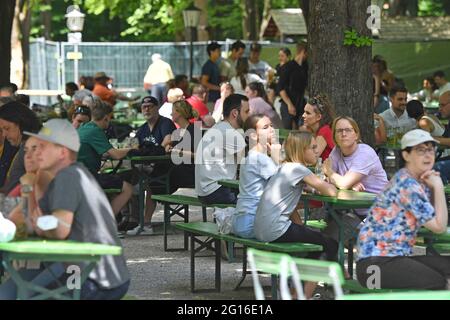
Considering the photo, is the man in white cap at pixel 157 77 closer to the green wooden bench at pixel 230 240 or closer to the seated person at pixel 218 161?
the seated person at pixel 218 161

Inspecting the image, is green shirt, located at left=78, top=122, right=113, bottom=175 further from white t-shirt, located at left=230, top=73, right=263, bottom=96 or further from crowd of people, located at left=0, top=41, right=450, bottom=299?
white t-shirt, located at left=230, top=73, right=263, bottom=96

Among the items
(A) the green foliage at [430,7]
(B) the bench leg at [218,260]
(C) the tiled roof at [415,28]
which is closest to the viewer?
(B) the bench leg at [218,260]

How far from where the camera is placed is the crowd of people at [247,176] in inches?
306

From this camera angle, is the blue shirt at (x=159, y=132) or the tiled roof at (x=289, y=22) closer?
the blue shirt at (x=159, y=132)

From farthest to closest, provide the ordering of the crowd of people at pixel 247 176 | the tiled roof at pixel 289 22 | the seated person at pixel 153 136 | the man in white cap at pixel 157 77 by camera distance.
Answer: the tiled roof at pixel 289 22 < the man in white cap at pixel 157 77 < the seated person at pixel 153 136 < the crowd of people at pixel 247 176

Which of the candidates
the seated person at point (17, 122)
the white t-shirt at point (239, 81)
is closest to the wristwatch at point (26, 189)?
the seated person at point (17, 122)

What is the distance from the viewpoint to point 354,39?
49.9 feet

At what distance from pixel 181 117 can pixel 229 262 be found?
3.30 metres

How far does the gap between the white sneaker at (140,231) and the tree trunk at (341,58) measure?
8.42ft

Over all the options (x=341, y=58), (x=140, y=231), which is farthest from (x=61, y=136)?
(x=341, y=58)

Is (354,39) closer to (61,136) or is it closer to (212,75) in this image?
(61,136)

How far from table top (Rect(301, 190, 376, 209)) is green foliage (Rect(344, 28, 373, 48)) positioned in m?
4.69

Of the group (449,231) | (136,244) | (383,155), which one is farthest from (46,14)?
(449,231)

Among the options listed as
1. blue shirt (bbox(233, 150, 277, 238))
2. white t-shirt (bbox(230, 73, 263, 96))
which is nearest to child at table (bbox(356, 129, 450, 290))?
blue shirt (bbox(233, 150, 277, 238))
